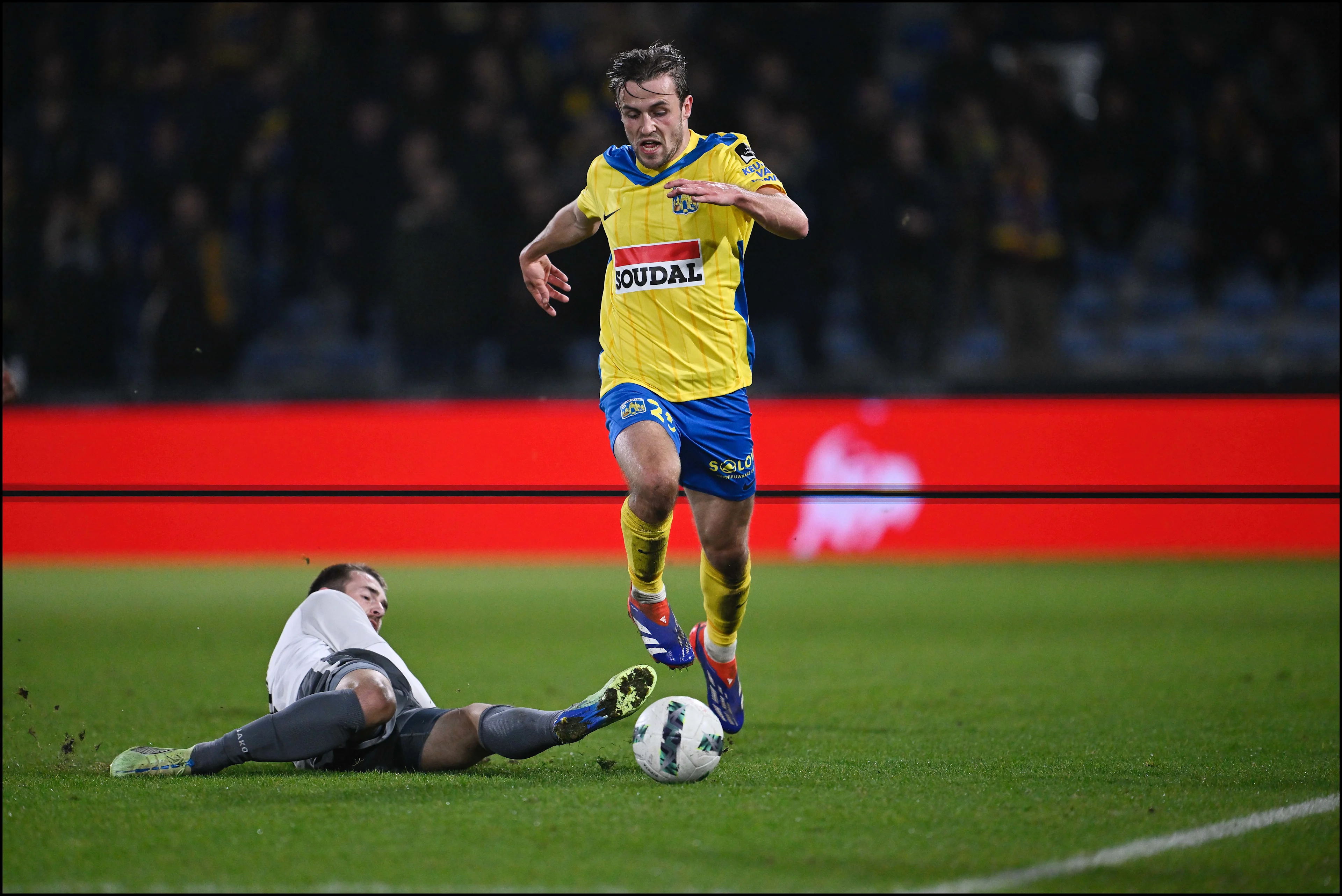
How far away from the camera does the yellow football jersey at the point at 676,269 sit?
16.6 ft

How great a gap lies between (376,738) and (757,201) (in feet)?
7.02

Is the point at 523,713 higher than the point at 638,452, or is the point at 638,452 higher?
the point at 638,452

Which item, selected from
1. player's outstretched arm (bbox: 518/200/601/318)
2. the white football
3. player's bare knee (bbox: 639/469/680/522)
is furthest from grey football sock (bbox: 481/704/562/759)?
player's outstretched arm (bbox: 518/200/601/318)

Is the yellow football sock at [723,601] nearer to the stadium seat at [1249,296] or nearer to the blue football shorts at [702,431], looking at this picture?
the blue football shorts at [702,431]

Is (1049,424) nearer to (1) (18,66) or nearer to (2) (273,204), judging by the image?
Result: (2) (273,204)

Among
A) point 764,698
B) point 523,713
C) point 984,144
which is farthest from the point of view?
point 984,144

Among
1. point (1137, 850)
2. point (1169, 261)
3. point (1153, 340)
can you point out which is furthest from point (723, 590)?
point (1169, 261)

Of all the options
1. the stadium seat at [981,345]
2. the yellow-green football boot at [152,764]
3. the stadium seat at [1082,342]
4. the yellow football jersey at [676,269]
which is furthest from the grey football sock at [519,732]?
the stadium seat at [1082,342]

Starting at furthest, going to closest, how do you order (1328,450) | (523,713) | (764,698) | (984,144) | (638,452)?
(984,144) < (1328,450) < (764,698) < (638,452) < (523,713)

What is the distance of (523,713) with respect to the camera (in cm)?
439

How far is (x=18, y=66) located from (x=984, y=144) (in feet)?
28.4

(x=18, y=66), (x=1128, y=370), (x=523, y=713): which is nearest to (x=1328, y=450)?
(x=1128, y=370)

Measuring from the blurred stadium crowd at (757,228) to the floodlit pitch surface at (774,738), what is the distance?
198 centimetres

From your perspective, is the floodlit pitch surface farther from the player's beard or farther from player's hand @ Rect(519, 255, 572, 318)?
the player's beard
